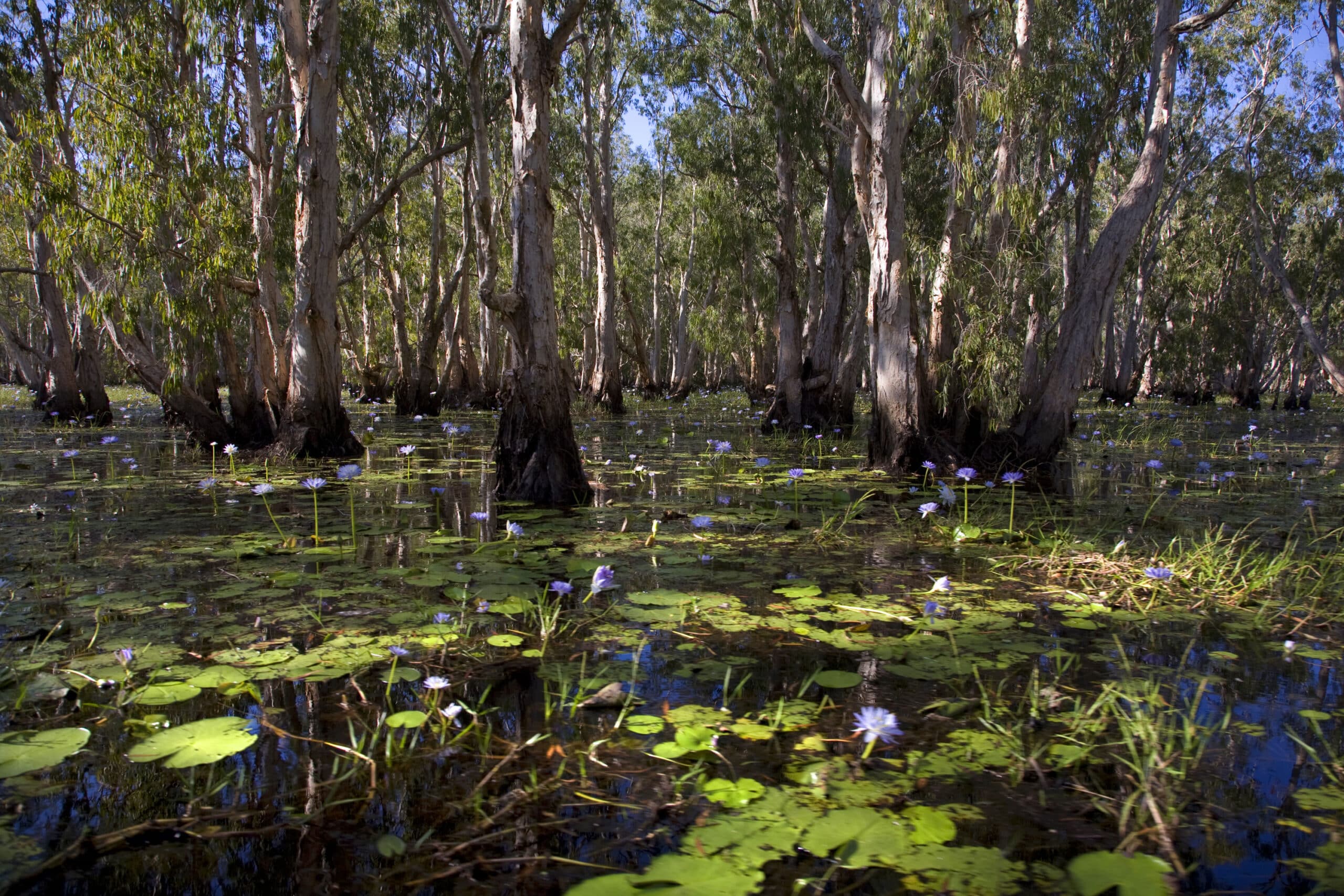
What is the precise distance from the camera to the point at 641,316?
38.6m

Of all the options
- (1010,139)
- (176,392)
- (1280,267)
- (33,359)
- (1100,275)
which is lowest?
(176,392)

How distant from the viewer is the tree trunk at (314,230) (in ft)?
27.0

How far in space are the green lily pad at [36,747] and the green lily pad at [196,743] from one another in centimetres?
14

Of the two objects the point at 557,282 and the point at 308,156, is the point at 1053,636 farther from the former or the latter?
the point at 557,282

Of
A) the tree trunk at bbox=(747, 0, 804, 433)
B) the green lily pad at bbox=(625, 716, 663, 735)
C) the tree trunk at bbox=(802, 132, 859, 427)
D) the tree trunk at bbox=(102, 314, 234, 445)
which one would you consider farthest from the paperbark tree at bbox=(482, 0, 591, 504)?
the tree trunk at bbox=(802, 132, 859, 427)

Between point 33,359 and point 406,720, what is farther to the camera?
point 33,359

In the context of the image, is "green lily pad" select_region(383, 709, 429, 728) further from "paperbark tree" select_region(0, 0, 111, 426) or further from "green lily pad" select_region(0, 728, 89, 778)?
"paperbark tree" select_region(0, 0, 111, 426)

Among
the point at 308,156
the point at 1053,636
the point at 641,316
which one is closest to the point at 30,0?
the point at 308,156

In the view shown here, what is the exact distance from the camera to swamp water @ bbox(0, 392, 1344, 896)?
1621 millimetres

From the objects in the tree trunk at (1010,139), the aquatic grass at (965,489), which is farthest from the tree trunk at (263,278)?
the tree trunk at (1010,139)

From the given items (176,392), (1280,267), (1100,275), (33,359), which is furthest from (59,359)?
(1280,267)

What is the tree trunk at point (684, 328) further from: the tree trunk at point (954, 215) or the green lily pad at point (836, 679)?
the green lily pad at point (836, 679)

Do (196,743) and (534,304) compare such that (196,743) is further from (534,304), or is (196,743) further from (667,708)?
(534,304)

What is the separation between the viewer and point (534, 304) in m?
5.75
